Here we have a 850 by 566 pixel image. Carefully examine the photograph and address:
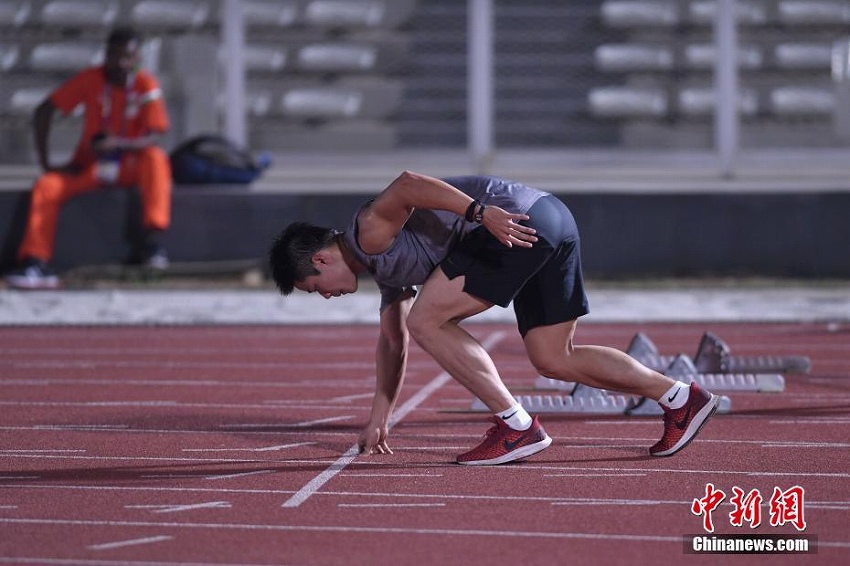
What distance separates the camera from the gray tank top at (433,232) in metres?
5.31

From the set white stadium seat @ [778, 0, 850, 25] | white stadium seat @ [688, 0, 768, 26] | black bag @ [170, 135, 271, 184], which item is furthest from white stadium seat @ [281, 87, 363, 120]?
white stadium seat @ [778, 0, 850, 25]

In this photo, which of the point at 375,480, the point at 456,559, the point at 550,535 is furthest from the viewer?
the point at 375,480

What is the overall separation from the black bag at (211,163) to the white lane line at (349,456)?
5192mm

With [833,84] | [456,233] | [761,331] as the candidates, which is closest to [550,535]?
[456,233]

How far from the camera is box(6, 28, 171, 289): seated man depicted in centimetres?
1232

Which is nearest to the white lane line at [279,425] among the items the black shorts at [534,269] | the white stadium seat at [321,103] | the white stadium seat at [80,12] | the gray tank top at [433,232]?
the gray tank top at [433,232]

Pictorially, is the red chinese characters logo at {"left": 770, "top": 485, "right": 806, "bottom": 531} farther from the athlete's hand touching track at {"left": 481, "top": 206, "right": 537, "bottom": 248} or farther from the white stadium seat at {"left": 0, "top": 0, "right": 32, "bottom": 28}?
the white stadium seat at {"left": 0, "top": 0, "right": 32, "bottom": 28}

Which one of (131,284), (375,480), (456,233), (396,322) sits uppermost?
(456,233)

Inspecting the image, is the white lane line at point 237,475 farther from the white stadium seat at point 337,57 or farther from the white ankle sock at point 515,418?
the white stadium seat at point 337,57

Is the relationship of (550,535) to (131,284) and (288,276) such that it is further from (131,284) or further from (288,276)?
(131,284)

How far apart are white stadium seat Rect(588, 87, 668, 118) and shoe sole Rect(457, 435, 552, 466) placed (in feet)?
31.8

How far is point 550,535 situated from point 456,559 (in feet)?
1.26

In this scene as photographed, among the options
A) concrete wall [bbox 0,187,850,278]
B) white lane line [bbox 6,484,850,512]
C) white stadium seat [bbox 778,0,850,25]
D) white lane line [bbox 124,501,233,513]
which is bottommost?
concrete wall [bbox 0,187,850,278]

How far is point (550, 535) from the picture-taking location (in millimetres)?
4391
